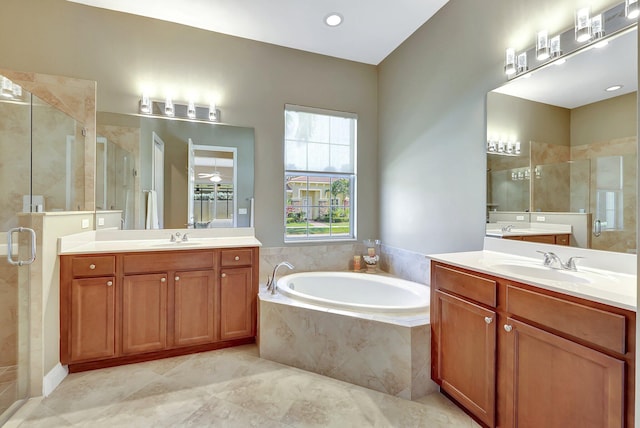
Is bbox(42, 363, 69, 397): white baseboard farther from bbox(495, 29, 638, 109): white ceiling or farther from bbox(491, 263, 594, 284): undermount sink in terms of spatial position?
bbox(495, 29, 638, 109): white ceiling

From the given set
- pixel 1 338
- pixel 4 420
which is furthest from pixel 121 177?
pixel 4 420

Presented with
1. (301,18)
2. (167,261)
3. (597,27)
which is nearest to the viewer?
(597,27)

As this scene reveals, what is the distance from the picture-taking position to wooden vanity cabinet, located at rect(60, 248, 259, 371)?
82.4 inches

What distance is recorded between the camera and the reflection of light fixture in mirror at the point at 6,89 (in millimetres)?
2160

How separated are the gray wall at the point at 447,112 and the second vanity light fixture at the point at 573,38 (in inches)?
2.5

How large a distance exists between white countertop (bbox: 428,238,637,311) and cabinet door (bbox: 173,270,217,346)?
181 centimetres

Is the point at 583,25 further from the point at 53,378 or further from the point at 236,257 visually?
the point at 53,378

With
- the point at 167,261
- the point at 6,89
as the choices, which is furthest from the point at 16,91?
the point at 167,261

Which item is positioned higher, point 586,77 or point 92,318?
point 586,77

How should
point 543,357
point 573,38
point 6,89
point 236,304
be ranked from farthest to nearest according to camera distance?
1. point 236,304
2. point 6,89
3. point 573,38
4. point 543,357

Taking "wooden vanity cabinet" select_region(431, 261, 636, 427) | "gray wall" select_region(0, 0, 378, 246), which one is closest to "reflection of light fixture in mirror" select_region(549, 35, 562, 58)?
"wooden vanity cabinet" select_region(431, 261, 636, 427)

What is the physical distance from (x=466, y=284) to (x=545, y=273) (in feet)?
1.40

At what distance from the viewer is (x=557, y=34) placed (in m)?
1.75

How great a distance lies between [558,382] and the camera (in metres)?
1.21
